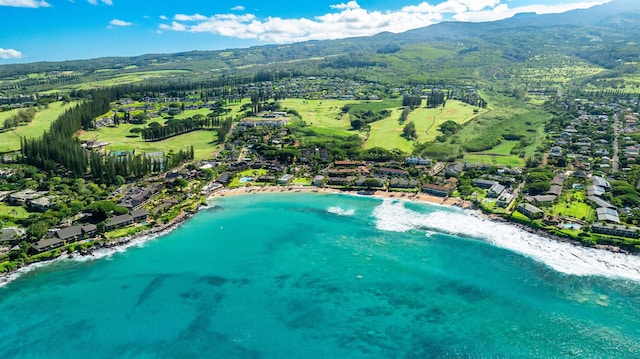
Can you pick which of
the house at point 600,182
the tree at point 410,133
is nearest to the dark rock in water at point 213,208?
the tree at point 410,133

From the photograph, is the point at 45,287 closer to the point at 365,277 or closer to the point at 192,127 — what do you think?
the point at 365,277

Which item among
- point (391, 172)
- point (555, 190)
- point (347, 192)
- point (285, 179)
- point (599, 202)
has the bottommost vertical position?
point (347, 192)

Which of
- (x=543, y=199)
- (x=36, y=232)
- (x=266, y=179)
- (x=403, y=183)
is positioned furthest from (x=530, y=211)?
(x=36, y=232)

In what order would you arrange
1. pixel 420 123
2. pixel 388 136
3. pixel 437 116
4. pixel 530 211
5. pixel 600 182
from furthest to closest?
pixel 437 116, pixel 420 123, pixel 388 136, pixel 600 182, pixel 530 211

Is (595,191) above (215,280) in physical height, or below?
above

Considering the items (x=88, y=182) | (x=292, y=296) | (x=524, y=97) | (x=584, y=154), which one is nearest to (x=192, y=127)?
(x=88, y=182)

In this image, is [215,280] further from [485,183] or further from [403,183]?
[485,183]

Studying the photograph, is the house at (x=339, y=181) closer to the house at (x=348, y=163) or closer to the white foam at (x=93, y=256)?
the house at (x=348, y=163)
